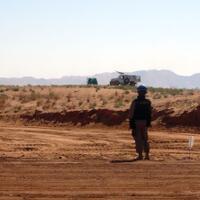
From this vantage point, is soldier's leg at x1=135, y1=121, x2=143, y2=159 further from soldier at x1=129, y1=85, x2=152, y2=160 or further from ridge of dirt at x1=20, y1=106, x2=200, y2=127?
ridge of dirt at x1=20, y1=106, x2=200, y2=127

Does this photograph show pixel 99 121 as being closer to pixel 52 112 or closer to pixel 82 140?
pixel 52 112

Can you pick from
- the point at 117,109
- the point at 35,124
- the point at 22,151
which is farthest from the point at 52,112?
the point at 22,151

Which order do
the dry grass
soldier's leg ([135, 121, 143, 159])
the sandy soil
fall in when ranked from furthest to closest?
the dry grass → soldier's leg ([135, 121, 143, 159]) → the sandy soil

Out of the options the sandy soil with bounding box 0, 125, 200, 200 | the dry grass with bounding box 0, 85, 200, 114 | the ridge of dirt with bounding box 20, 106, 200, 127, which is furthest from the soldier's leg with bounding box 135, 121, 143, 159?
the dry grass with bounding box 0, 85, 200, 114

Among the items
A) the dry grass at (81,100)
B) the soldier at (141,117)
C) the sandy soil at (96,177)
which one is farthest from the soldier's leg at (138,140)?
the dry grass at (81,100)

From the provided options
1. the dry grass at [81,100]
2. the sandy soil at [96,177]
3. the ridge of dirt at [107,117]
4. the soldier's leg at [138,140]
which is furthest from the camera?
the dry grass at [81,100]

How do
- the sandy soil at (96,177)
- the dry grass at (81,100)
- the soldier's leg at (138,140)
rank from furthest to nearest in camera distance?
the dry grass at (81,100), the soldier's leg at (138,140), the sandy soil at (96,177)

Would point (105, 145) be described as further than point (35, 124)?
No

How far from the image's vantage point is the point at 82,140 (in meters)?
24.1

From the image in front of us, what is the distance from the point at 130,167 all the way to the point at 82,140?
1015 cm

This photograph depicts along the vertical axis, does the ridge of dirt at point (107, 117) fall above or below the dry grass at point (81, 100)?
below

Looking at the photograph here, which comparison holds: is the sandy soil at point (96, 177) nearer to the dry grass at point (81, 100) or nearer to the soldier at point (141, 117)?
the soldier at point (141, 117)

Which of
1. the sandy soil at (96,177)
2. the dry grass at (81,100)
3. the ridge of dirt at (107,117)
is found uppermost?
the dry grass at (81,100)

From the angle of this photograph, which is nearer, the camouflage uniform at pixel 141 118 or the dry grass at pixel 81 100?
the camouflage uniform at pixel 141 118
